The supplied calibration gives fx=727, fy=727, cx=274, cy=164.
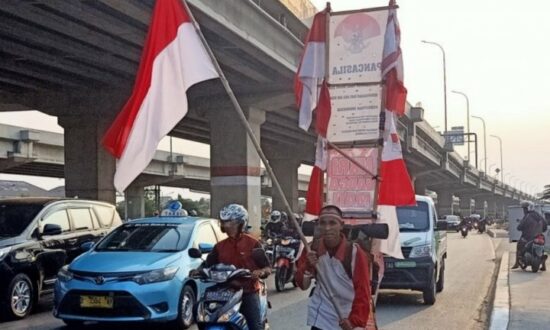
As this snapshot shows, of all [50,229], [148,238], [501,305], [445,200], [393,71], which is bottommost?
[501,305]

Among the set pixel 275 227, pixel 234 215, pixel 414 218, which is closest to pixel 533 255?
pixel 414 218

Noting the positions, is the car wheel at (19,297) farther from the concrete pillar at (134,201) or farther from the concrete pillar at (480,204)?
the concrete pillar at (480,204)

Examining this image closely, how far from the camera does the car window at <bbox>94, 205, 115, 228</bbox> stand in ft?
47.0

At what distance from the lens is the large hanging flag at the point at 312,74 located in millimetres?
7613

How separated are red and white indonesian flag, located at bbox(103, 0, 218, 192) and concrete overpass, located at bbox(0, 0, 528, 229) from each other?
11.2 metres

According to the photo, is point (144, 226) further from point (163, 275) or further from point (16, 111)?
point (16, 111)

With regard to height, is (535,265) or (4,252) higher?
(4,252)

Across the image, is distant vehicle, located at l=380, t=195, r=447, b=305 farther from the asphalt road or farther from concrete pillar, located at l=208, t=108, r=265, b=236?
concrete pillar, located at l=208, t=108, r=265, b=236

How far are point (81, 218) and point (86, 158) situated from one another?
1667cm

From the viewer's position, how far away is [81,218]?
13.7 meters

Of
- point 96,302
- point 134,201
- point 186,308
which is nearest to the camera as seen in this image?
point 96,302

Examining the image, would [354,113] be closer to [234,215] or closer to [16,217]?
[234,215]

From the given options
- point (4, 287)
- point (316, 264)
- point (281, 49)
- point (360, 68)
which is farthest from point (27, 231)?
point (281, 49)

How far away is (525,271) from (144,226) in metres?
10.6
